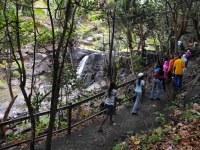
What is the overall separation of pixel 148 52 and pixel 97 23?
1610 centimetres

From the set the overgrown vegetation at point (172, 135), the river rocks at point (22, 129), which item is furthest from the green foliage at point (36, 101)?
the overgrown vegetation at point (172, 135)

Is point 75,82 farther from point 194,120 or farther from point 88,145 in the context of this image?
point 194,120

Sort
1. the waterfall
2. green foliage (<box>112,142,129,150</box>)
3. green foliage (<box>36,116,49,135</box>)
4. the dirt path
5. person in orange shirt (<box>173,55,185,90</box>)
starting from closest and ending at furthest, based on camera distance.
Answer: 1. green foliage (<box>112,142,129,150</box>)
2. the dirt path
3. green foliage (<box>36,116,49,135</box>)
4. person in orange shirt (<box>173,55,185,90</box>)
5. the waterfall

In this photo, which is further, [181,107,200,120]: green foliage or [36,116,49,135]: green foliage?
[36,116,49,135]: green foliage

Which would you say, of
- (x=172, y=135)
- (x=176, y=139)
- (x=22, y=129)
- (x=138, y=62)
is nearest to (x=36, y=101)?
(x=22, y=129)

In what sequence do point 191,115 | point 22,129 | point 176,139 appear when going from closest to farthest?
point 176,139 → point 191,115 → point 22,129

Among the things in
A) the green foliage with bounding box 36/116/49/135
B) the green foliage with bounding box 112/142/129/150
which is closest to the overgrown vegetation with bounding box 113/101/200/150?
the green foliage with bounding box 112/142/129/150

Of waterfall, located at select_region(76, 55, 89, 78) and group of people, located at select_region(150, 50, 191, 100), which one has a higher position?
group of people, located at select_region(150, 50, 191, 100)

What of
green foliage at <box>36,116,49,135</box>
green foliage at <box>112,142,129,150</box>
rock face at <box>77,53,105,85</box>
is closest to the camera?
green foliage at <box>112,142,129,150</box>

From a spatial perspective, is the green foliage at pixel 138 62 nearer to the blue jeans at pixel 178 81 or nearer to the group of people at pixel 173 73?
the group of people at pixel 173 73

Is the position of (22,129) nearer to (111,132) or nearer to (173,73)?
(111,132)

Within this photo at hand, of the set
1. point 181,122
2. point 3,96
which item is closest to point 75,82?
point 181,122

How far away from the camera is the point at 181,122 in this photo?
777cm

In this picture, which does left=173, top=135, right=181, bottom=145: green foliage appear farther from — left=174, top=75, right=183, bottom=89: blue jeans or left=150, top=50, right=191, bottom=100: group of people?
left=174, top=75, right=183, bottom=89: blue jeans
